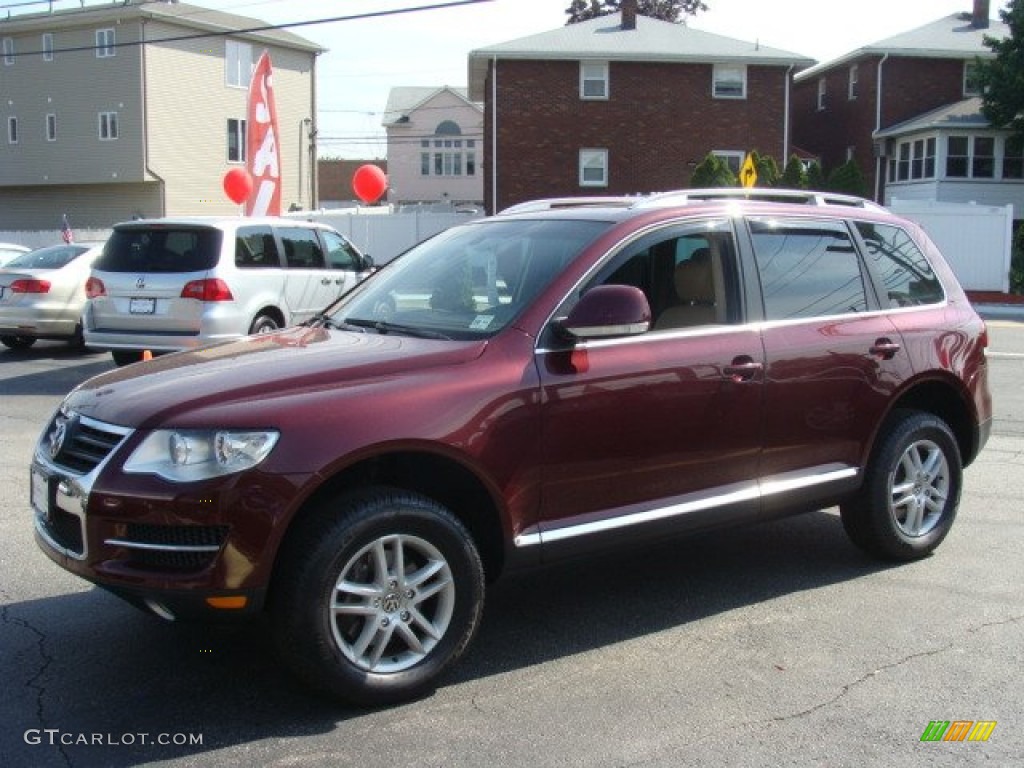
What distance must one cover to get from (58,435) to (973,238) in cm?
2798

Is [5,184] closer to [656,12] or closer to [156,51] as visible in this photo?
[156,51]

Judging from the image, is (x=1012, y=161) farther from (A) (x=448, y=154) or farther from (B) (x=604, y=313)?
(A) (x=448, y=154)

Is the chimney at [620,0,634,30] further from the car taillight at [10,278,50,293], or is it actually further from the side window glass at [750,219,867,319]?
the side window glass at [750,219,867,319]

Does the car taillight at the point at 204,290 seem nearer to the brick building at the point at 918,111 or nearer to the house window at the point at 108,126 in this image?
the brick building at the point at 918,111

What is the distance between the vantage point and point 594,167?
37.7 meters

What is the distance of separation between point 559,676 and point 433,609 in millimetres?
598

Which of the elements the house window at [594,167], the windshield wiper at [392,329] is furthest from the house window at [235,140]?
the windshield wiper at [392,329]

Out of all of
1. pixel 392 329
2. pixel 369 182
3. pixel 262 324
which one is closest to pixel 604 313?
pixel 392 329

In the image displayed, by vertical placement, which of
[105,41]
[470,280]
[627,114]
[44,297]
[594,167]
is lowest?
[44,297]

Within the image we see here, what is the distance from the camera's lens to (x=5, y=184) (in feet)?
164

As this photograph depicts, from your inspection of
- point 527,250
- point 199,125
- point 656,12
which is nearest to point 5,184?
point 199,125

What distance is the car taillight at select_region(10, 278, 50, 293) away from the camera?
47.0 feet

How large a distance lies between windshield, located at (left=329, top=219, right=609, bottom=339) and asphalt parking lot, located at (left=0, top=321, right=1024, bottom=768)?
55.2 inches

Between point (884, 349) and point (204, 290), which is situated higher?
point (204, 290)
